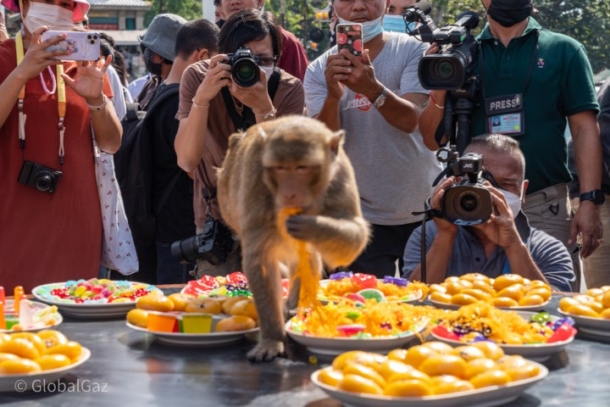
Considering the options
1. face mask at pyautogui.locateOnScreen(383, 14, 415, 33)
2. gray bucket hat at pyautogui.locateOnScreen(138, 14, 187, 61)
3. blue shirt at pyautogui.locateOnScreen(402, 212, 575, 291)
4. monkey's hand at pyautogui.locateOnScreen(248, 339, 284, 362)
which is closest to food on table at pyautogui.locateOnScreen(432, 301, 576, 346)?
monkey's hand at pyautogui.locateOnScreen(248, 339, 284, 362)

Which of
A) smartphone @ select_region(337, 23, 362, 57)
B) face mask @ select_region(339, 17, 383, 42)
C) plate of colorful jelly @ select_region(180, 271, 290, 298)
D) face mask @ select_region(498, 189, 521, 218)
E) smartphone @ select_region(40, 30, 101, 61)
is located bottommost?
plate of colorful jelly @ select_region(180, 271, 290, 298)

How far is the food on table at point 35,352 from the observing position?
115 inches

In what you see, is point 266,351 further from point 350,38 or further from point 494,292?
point 350,38

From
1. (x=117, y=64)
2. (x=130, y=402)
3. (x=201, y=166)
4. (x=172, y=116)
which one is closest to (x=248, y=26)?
(x=201, y=166)

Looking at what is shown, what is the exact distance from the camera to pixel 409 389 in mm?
2613

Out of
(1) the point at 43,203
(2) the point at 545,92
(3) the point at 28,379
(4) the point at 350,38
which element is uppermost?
(4) the point at 350,38

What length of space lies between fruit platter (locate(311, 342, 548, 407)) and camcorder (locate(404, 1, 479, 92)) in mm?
2753

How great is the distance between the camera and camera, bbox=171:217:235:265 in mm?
5277

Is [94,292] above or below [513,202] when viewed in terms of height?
below

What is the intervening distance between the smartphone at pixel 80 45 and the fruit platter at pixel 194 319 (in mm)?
1886

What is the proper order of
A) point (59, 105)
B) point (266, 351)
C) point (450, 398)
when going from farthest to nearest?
1. point (59, 105)
2. point (266, 351)
3. point (450, 398)

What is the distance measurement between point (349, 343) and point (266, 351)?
29cm

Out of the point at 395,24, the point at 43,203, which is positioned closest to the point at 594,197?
the point at 395,24

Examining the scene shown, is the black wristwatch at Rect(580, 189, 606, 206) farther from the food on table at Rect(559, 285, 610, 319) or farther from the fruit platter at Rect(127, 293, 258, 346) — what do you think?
the fruit platter at Rect(127, 293, 258, 346)
